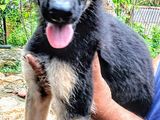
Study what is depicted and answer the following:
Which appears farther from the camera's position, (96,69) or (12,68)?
(12,68)

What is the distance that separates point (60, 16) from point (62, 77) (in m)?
0.69

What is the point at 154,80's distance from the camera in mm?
3479

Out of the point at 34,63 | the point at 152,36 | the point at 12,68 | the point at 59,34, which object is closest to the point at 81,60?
the point at 34,63

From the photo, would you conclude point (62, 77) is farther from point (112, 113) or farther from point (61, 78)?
point (112, 113)

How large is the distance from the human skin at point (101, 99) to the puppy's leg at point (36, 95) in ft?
0.19

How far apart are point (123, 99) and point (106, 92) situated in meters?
0.41

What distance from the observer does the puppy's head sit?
2.30 meters

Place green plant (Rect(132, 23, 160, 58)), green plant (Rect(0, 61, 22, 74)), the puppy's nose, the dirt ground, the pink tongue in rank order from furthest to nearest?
1. green plant (Rect(132, 23, 160, 58))
2. green plant (Rect(0, 61, 22, 74))
3. the dirt ground
4. the pink tongue
5. the puppy's nose

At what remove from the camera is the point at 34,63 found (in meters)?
2.93

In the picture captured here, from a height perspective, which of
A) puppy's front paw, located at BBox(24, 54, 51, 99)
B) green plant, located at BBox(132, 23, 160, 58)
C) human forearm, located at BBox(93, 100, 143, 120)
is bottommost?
green plant, located at BBox(132, 23, 160, 58)

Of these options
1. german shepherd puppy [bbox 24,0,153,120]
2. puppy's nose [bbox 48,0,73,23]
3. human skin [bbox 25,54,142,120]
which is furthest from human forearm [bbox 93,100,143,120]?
puppy's nose [bbox 48,0,73,23]

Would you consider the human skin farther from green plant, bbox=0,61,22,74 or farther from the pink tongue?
green plant, bbox=0,61,22,74

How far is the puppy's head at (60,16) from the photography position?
2.30 metres

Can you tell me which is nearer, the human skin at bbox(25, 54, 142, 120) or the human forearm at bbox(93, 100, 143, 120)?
the human skin at bbox(25, 54, 142, 120)
